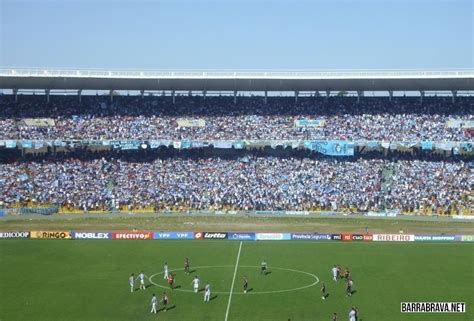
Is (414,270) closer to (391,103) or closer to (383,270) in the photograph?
(383,270)

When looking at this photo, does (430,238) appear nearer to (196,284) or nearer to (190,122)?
(196,284)

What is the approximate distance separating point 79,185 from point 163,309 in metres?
42.7

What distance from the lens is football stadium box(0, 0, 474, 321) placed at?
48.8m

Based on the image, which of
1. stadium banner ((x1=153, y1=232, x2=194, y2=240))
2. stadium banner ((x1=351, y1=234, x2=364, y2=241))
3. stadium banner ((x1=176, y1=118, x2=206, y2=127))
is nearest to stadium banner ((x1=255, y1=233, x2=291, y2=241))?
stadium banner ((x1=351, y1=234, x2=364, y2=241))

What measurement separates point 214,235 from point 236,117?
27453 millimetres

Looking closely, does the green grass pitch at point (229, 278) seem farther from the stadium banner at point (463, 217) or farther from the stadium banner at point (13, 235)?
the stadium banner at point (463, 217)

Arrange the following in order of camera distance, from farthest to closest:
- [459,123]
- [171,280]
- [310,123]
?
1. [310,123]
2. [459,123]
3. [171,280]

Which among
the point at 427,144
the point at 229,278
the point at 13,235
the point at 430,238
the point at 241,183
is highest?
the point at 427,144

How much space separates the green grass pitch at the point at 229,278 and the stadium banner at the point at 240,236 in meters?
1.71

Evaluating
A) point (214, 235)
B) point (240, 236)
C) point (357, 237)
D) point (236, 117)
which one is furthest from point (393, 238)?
point (236, 117)

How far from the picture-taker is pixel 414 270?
5156 centimetres

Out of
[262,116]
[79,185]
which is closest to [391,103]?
[262,116]

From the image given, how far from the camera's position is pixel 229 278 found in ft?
161

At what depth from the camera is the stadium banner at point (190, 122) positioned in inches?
3497
